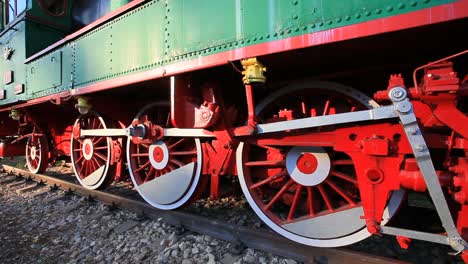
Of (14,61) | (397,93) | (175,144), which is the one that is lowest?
(175,144)

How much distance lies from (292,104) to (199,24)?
1.22 m

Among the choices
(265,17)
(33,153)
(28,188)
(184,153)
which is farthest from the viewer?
(33,153)

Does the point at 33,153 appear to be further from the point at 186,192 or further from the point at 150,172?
the point at 186,192

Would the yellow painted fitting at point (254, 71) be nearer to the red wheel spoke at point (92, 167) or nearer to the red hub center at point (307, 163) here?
the red hub center at point (307, 163)

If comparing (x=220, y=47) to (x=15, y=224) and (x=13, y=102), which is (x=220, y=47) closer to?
(x=15, y=224)

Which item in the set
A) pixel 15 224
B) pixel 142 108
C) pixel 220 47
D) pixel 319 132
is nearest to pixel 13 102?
pixel 15 224

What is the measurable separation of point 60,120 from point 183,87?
4262 mm

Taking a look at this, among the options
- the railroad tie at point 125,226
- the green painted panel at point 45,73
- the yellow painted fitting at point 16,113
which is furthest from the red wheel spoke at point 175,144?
the yellow painted fitting at point 16,113

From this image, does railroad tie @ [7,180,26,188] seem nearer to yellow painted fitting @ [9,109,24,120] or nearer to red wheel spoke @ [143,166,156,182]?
yellow painted fitting @ [9,109,24,120]

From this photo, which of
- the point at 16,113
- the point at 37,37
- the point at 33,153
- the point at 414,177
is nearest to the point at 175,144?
the point at 414,177

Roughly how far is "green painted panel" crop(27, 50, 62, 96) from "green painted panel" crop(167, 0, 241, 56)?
2.50m

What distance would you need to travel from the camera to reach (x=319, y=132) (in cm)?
236

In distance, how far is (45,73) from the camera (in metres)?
4.72

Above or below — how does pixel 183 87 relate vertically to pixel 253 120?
above
